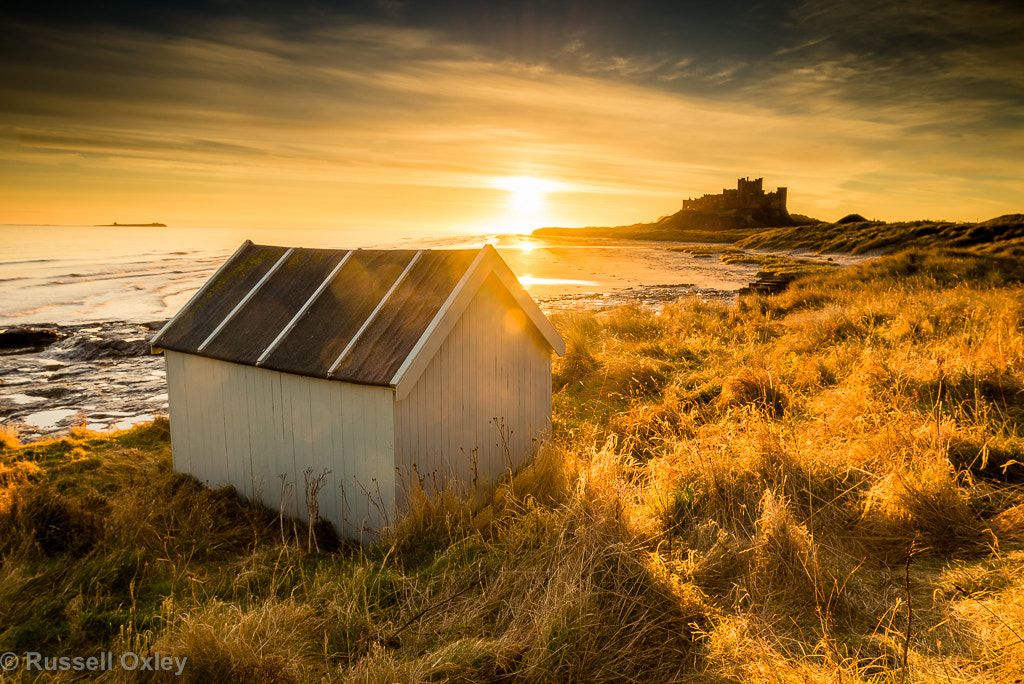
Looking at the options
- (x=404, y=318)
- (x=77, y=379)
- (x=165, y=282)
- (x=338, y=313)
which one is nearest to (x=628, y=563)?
(x=404, y=318)

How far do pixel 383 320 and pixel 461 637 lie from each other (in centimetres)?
372

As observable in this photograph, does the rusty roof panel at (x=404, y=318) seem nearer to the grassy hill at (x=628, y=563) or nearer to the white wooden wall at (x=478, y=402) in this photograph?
the white wooden wall at (x=478, y=402)

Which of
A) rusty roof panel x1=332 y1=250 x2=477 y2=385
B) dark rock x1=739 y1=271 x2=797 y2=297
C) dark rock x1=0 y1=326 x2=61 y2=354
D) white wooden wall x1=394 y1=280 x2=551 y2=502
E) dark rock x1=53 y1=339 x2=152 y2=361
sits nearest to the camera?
rusty roof panel x1=332 y1=250 x2=477 y2=385

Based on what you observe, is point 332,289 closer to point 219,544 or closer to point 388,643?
point 219,544

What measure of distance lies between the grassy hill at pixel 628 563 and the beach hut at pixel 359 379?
582 millimetres

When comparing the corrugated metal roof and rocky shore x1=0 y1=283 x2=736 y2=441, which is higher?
the corrugated metal roof

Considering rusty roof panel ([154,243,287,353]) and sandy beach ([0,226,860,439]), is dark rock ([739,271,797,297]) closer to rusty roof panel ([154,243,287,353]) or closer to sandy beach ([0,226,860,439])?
sandy beach ([0,226,860,439])

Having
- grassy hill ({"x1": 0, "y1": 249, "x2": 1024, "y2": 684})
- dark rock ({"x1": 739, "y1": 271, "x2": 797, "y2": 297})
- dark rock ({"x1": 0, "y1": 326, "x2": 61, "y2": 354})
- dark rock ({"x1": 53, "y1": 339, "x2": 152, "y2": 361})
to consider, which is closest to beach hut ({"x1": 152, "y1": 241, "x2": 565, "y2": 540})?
grassy hill ({"x1": 0, "y1": 249, "x2": 1024, "y2": 684})

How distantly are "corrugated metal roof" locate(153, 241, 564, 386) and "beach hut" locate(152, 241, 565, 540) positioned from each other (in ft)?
0.07

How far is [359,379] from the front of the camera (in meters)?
6.07

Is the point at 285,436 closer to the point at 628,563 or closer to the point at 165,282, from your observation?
the point at 628,563

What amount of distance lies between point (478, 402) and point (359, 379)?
163 centimetres

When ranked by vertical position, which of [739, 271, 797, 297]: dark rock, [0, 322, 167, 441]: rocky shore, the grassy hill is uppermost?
[739, 271, 797, 297]: dark rock

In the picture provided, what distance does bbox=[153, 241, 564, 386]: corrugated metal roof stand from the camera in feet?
20.7
